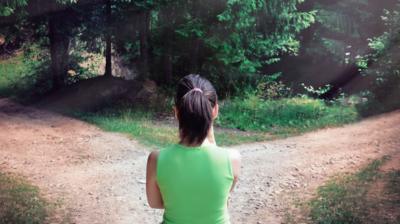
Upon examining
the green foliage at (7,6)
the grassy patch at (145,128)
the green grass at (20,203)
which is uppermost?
the green foliage at (7,6)

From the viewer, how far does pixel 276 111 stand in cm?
1302

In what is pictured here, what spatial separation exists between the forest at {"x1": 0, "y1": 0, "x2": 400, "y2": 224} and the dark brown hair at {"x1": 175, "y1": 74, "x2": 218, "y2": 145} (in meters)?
7.77

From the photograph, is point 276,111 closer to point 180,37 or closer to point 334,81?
point 180,37

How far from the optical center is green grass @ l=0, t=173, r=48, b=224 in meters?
5.95

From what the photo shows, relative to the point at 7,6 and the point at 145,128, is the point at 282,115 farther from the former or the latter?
the point at 7,6

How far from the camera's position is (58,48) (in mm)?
15297

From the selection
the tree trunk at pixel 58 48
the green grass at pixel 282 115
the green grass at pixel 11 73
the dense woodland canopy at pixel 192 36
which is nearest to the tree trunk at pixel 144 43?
the dense woodland canopy at pixel 192 36

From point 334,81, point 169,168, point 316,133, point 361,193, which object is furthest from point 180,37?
point 169,168

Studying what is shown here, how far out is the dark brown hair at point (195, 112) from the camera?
2.52 m

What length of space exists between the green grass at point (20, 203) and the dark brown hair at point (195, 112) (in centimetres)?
411

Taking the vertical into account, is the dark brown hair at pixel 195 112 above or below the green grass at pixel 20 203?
above

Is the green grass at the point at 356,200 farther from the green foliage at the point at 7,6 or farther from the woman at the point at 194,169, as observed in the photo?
the green foliage at the point at 7,6

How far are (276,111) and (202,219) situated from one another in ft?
35.1

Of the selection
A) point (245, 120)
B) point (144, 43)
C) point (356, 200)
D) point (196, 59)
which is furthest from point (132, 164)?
point (144, 43)
